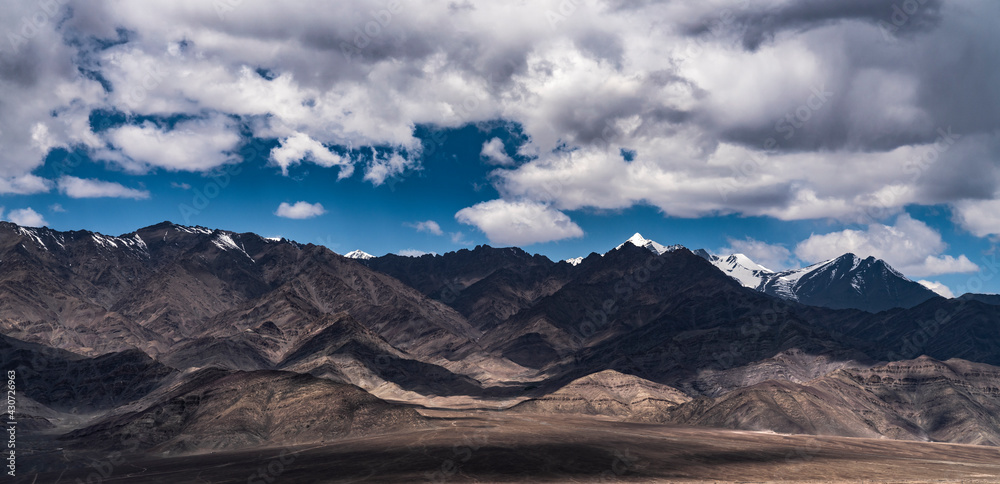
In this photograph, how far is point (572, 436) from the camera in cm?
19612

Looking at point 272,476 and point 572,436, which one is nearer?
point 272,476

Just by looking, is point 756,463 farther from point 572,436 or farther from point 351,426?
point 351,426

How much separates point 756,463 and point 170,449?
128485mm

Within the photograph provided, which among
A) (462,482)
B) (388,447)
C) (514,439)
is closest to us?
(462,482)

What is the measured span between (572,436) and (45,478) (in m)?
114

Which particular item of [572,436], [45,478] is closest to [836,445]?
[572,436]

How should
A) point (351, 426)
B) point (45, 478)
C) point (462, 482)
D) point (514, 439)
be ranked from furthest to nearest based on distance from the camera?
point (351, 426) → point (514, 439) → point (45, 478) → point (462, 482)

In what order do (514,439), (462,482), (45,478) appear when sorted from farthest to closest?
(514,439) → (45,478) → (462,482)

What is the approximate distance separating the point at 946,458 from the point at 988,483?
4738 centimetres

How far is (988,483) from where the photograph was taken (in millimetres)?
136875

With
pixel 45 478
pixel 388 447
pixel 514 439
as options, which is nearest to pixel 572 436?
pixel 514 439

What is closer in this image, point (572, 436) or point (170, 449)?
point (170, 449)

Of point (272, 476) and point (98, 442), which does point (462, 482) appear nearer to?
point (272, 476)

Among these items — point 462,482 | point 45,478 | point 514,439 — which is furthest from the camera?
point 514,439
